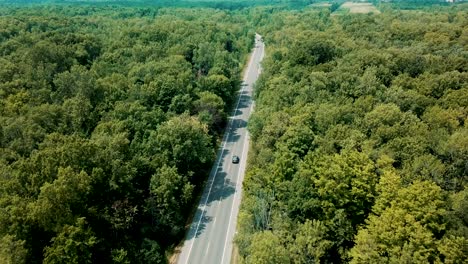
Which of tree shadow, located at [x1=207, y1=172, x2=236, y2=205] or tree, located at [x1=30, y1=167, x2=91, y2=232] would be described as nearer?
tree, located at [x1=30, y1=167, x2=91, y2=232]

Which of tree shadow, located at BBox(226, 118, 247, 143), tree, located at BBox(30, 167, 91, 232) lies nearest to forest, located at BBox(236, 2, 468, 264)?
tree shadow, located at BBox(226, 118, 247, 143)

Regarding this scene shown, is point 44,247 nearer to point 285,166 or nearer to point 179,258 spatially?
point 179,258

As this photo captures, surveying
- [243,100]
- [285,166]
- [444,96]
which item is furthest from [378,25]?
[285,166]

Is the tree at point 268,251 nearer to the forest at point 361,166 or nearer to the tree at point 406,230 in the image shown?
the forest at point 361,166

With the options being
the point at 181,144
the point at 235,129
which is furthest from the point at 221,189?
the point at 235,129

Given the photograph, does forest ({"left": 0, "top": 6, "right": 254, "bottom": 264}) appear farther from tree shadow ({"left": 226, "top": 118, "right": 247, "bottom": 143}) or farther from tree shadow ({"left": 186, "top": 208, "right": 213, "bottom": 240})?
tree shadow ({"left": 226, "top": 118, "right": 247, "bottom": 143})

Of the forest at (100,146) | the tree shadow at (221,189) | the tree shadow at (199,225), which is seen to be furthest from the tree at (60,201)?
the tree shadow at (221,189)
